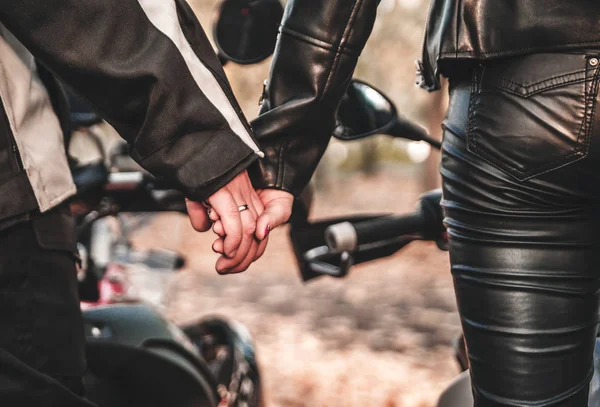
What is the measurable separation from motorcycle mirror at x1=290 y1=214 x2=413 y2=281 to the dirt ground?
933 millimetres

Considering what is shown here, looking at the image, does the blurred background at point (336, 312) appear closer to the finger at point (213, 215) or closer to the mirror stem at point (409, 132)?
the mirror stem at point (409, 132)

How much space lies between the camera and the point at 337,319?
22.0 feet

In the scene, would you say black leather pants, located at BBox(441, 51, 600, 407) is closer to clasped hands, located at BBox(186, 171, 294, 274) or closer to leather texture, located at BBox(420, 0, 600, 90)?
leather texture, located at BBox(420, 0, 600, 90)

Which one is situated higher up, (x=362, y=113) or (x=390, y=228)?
(x=362, y=113)

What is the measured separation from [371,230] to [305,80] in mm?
541

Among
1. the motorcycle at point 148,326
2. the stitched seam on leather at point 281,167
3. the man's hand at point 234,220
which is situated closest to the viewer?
the man's hand at point 234,220

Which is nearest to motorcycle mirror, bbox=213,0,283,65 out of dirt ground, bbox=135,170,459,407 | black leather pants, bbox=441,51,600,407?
black leather pants, bbox=441,51,600,407

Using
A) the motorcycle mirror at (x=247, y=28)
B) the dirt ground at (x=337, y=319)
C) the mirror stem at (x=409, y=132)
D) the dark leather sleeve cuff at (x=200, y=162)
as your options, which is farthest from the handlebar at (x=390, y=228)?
the dirt ground at (x=337, y=319)

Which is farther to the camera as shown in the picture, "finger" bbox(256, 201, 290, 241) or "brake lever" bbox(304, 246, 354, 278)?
"brake lever" bbox(304, 246, 354, 278)

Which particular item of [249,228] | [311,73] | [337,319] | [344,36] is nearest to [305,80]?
[311,73]

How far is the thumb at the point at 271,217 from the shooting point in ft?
4.81

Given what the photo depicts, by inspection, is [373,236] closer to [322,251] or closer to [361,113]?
[322,251]

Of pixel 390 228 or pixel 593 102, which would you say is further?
pixel 390 228

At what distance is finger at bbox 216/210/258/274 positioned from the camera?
143cm
